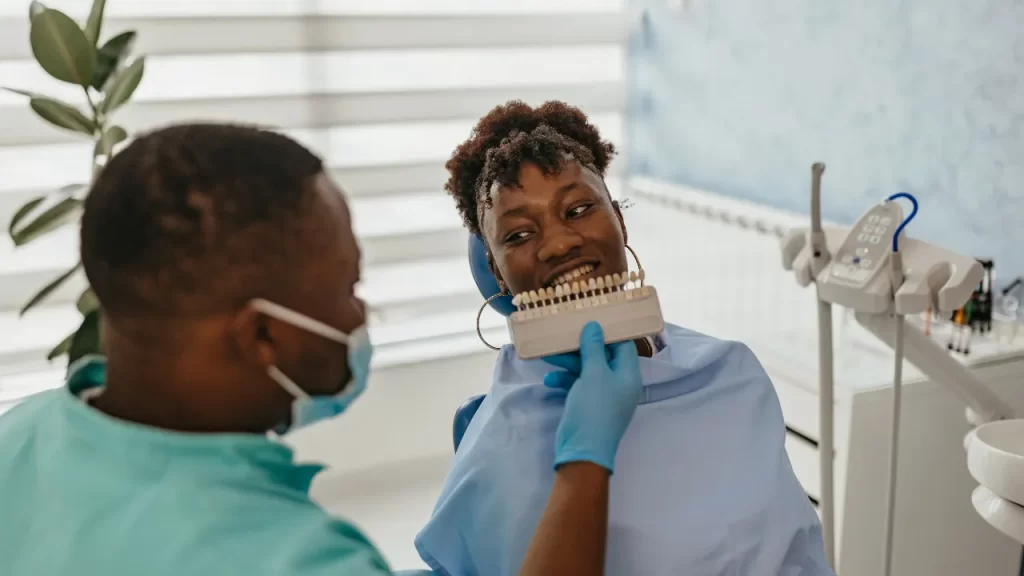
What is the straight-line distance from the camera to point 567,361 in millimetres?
1298

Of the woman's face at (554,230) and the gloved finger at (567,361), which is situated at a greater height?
the woman's face at (554,230)

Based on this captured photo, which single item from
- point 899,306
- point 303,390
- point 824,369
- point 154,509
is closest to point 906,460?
point 824,369

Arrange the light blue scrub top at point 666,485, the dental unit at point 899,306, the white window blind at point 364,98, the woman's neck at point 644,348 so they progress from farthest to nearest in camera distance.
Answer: the white window blind at point 364,98 < the dental unit at point 899,306 < the woman's neck at point 644,348 < the light blue scrub top at point 666,485

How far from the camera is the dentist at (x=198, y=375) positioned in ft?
2.58

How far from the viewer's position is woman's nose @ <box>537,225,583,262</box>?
1.35 m

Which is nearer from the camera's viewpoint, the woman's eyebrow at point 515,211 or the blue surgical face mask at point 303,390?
the blue surgical face mask at point 303,390

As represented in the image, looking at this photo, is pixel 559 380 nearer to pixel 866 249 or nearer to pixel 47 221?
pixel 866 249

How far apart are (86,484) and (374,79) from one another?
2.70 m

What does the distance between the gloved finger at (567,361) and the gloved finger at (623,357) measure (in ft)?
0.16

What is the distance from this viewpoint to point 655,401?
4.50 ft

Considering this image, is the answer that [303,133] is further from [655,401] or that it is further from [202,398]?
[202,398]

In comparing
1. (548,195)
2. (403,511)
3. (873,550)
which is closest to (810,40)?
(873,550)

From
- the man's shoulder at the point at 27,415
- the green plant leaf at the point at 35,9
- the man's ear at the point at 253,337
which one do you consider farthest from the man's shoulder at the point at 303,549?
the green plant leaf at the point at 35,9

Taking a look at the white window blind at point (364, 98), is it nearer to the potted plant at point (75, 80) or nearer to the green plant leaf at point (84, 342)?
→ the potted plant at point (75, 80)
